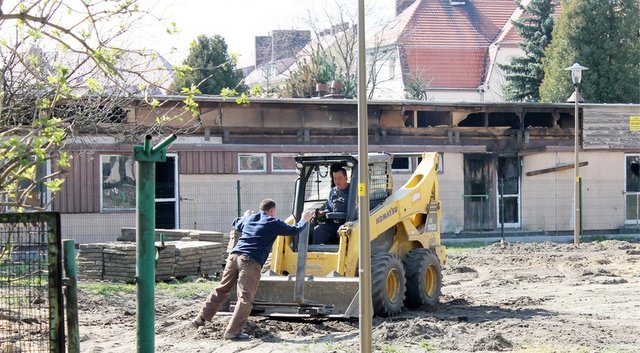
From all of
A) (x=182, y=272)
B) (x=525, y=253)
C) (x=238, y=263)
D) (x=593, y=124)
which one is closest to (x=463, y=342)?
(x=238, y=263)

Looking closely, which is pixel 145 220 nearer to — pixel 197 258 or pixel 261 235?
pixel 261 235

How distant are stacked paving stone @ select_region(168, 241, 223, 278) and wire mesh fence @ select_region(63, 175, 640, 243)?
6.83 meters

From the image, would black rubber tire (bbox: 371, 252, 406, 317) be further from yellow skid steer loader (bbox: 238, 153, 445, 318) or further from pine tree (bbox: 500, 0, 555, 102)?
pine tree (bbox: 500, 0, 555, 102)

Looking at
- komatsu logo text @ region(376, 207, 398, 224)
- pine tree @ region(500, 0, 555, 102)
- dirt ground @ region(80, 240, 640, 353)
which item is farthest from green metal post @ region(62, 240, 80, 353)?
pine tree @ region(500, 0, 555, 102)

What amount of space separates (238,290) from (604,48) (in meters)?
32.3

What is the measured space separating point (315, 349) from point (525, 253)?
621 inches

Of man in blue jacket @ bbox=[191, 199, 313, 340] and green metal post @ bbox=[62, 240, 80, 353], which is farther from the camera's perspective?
man in blue jacket @ bbox=[191, 199, 313, 340]

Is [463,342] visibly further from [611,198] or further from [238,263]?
[611,198]

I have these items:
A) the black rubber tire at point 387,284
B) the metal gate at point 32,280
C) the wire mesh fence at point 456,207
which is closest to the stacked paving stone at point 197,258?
the black rubber tire at point 387,284

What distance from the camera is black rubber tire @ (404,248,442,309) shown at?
52.9 feet

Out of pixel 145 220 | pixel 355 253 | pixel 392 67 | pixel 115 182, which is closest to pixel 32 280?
pixel 145 220

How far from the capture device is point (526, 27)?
5153 cm

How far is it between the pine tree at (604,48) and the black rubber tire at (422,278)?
27.5 metres

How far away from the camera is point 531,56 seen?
1987 inches
